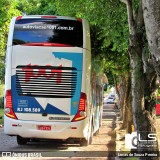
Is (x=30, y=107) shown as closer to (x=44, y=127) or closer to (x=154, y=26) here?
(x=44, y=127)

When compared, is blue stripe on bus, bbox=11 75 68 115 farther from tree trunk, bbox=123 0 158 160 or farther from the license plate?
tree trunk, bbox=123 0 158 160

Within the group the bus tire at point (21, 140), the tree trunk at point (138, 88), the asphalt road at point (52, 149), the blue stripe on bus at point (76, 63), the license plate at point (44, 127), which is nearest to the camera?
the tree trunk at point (138, 88)

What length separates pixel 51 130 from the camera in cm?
1354

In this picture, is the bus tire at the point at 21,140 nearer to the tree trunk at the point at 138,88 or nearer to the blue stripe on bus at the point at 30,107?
the blue stripe on bus at the point at 30,107

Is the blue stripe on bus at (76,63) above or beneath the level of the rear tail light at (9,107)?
above

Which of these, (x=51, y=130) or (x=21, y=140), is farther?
(x=21, y=140)

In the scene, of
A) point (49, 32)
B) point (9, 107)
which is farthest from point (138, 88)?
point (9, 107)

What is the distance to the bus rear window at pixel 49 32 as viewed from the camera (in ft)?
45.4

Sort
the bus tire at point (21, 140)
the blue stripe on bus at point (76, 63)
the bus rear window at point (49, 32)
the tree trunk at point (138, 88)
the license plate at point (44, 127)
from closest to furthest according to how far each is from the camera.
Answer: the tree trunk at point (138, 88), the license plate at point (44, 127), the blue stripe on bus at point (76, 63), the bus rear window at point (49, 32), the bus tire at point (21, 140)

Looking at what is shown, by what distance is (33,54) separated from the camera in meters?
13.7

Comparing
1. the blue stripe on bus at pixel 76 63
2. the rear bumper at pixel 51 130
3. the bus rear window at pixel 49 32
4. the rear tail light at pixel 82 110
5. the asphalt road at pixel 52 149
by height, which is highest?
the bus rear window at pixel 49 32

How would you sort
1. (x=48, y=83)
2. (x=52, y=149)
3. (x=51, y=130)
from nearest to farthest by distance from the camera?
1. (x=51, y=130)
2. (x=48, y=83)
3. (x=52, y=149)

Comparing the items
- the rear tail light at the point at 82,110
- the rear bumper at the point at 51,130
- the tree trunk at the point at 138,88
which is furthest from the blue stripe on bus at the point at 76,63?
the tree trunk at the point at 138,88

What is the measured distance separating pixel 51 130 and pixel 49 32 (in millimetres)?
3052
